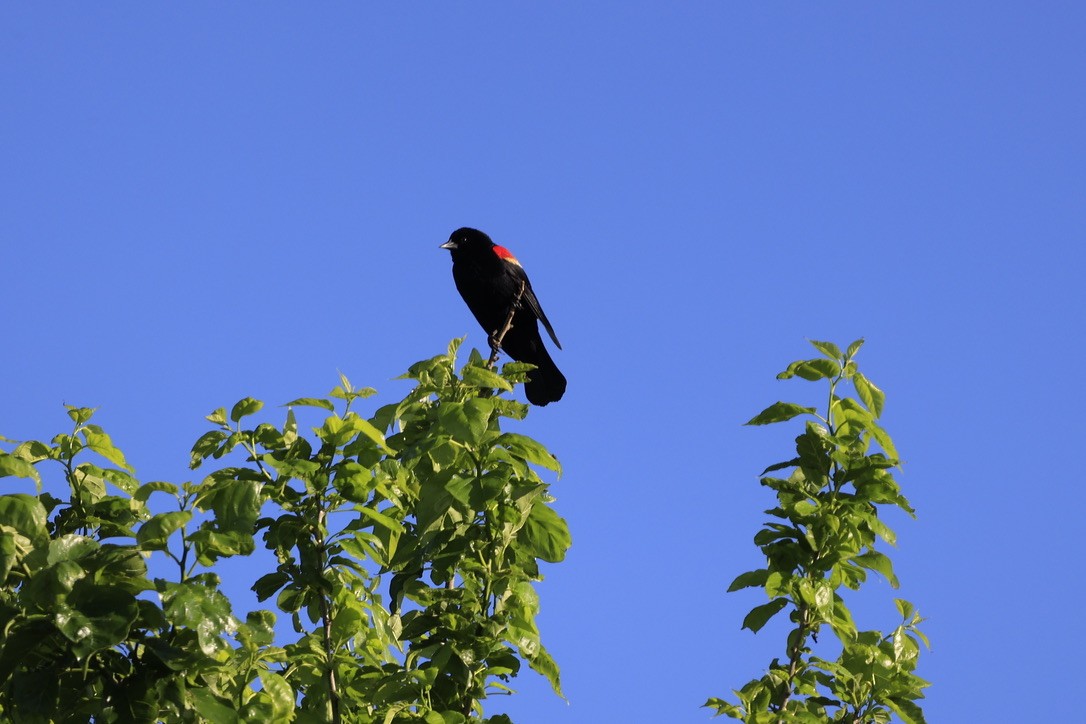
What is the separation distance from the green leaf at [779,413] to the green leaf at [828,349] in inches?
6.6

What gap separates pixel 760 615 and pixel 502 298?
6.57m

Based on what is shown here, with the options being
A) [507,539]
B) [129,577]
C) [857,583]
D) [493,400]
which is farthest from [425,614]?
[857,583]

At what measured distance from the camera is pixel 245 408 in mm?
3137

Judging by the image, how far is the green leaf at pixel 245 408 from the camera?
312 centimetres

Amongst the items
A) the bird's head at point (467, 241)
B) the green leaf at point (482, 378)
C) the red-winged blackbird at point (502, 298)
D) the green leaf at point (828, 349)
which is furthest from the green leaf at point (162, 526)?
the bird's head at point (467, 241)

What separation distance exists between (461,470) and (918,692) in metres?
1.52

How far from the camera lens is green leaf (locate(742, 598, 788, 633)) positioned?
3.54 metres

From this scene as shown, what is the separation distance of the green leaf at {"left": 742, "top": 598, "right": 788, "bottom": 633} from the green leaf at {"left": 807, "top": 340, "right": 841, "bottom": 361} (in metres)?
0.76

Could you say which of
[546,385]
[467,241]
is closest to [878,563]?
[546,385]

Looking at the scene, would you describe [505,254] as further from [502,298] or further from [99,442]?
[99,442]

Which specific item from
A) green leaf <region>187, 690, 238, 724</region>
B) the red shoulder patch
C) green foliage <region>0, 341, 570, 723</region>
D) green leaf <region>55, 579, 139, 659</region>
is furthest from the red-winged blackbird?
green leaf <region>55, 579, 139, 659</region>

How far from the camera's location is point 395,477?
3.33 metres

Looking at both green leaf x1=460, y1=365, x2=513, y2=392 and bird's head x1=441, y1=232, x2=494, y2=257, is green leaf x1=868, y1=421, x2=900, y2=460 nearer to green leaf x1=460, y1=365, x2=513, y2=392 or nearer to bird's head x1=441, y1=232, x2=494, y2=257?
green leaf x1=460, y1=365, x2=513, y2=392

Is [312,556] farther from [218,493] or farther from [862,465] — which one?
[862,465]
